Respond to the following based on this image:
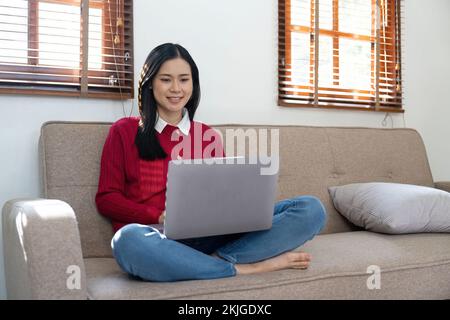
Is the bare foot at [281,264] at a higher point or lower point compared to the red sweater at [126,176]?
lower

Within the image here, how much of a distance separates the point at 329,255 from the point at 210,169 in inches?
21.5

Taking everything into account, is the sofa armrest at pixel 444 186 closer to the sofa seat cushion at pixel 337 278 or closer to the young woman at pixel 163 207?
the sofa seat cushion at pixel 337 278

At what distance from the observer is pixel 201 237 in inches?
59.2

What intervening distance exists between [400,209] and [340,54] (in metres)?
1.12

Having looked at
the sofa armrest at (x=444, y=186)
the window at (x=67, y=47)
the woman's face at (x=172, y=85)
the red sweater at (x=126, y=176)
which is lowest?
the sofa armrest at (x=444, y=186)

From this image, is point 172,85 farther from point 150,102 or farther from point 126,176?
point 126,176

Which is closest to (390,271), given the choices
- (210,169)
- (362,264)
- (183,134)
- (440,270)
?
(362,264)

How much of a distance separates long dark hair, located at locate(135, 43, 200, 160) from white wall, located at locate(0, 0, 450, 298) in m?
0.31

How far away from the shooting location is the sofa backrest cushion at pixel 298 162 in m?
1.76

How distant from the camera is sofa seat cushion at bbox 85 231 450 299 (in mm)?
1283

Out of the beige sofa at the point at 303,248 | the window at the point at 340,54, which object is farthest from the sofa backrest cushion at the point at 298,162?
the window at the point at 340,54

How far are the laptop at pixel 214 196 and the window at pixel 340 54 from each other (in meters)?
1.16

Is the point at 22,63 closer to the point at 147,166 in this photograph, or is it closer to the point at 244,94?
the point at 147,166

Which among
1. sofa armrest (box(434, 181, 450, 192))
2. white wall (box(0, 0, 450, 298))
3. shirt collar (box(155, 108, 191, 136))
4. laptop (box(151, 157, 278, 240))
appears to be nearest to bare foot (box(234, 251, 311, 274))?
laptop (box(151, 157, 278, 240))
